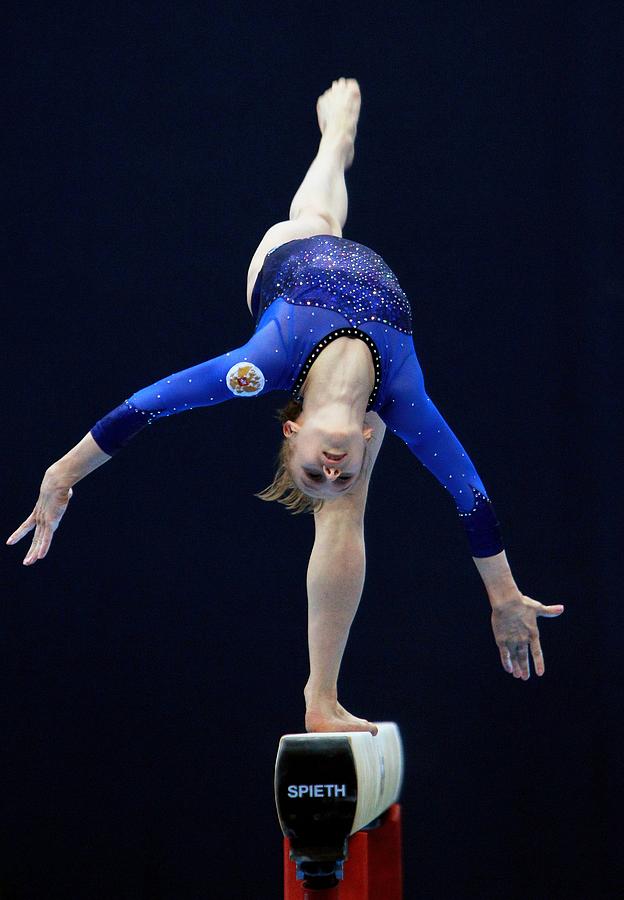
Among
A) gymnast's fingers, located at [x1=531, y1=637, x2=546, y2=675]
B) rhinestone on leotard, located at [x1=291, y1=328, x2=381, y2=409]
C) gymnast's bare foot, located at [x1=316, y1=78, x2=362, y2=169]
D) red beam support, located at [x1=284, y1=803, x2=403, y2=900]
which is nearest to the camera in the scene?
red beam support, located at [x1=284, y1=803, x2=403, y2=900]

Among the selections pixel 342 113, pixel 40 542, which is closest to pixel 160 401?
pixel 40 542

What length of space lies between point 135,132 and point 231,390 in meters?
2.15

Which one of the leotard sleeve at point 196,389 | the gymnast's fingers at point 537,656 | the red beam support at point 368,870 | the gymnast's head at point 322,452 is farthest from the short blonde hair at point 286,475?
the red beam support at point 368,870

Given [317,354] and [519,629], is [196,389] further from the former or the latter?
[519,629]

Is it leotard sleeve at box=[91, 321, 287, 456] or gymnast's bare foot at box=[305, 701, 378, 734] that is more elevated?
leotard sleeve at box=[91, 321, 287, 456]

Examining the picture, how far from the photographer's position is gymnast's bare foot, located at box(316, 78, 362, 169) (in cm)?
334

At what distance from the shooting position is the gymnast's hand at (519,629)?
8.52 ft

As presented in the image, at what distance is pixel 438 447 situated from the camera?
253 centimetres

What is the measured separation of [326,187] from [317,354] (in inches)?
34.5

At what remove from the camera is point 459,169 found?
13.6 feet

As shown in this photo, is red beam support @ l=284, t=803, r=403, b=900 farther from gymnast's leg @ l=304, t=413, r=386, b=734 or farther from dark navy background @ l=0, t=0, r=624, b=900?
dark navy background @ l=0, t=0, r=624, b=900

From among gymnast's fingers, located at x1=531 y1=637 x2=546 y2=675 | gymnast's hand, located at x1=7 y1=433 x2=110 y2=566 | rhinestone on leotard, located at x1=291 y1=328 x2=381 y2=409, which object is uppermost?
rhinestone on leotard, located at x1=291 y1=328 x2=381 y2=409

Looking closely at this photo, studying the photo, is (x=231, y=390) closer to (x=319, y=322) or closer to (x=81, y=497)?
(x=319, y=322)

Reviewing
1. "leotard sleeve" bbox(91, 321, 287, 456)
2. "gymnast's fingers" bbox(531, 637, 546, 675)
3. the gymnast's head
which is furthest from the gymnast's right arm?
"gymnast's fingers" bbox(531, 637, 546, 675)
